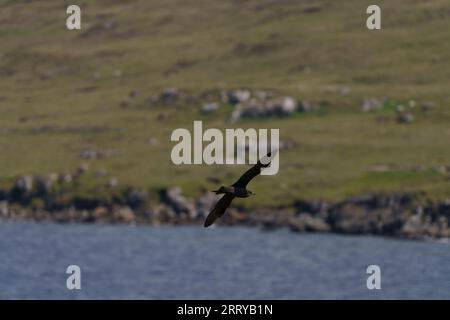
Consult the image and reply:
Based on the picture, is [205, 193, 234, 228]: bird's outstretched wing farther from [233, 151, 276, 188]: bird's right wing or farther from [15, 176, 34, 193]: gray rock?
[15, 176, 34, 193]: gray rock

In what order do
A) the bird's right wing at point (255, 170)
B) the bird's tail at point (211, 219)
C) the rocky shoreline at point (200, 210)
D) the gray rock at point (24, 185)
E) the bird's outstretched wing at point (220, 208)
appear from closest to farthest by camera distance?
the bird's right wing at point (255, 170), the bird's outstretched wing at point (220, 208), the bird's tail at point (211, 219), the rocky shoreline at point (200, 210), the gray rock at point (24, 185)

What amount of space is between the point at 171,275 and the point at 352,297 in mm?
22527

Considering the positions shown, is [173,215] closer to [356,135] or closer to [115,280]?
[356,135]

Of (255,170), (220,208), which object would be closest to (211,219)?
(220,208)

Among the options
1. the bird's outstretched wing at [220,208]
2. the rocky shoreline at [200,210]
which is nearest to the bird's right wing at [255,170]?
the bird's outstretched wing at [220,208]

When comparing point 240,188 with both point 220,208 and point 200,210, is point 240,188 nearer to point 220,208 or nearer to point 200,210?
point 220,208

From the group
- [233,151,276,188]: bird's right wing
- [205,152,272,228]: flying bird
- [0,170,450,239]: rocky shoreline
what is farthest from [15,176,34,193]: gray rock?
[233,151,276,188]: bird's right wing

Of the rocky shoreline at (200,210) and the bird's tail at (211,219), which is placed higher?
the bird's tail at (211,219)

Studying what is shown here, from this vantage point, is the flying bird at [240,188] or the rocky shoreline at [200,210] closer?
the flying bird at [240,188]

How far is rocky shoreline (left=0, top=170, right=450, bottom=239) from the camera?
148 metres

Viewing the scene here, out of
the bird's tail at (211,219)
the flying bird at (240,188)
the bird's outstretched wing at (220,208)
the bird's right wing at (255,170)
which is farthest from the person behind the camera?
the bird's tail at (211,219)

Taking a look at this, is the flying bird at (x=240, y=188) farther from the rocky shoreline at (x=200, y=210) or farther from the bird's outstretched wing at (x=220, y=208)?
the rocky shoreline at (x=200, y=210)

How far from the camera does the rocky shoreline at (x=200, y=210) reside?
147500mm

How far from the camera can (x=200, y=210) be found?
164375mm
